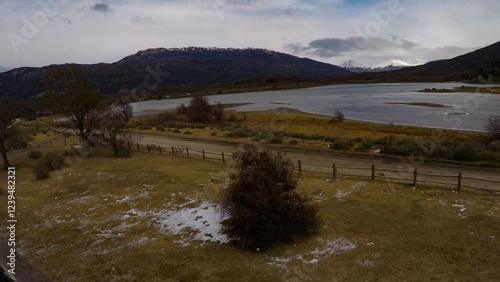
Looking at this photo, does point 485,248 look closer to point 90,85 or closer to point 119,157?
point 119,157

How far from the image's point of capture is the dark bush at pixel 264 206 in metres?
10.2

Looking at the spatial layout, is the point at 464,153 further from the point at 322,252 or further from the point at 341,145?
the point at 322,252

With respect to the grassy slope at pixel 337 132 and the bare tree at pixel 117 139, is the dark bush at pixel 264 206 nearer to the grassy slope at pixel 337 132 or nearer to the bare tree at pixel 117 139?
the grassy slope at pixel 337 132

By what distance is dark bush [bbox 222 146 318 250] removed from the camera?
1020 centimetres

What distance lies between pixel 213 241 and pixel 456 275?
7.04 m

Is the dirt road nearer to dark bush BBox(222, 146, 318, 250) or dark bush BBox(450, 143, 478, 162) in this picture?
dark bush BBox(450, 143, 478, 162)

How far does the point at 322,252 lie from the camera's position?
9727 mm

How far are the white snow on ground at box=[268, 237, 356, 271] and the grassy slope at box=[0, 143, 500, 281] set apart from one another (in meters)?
0.03

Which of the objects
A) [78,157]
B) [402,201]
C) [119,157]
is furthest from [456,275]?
[78,157]

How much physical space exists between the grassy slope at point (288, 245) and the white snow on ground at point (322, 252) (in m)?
0.03

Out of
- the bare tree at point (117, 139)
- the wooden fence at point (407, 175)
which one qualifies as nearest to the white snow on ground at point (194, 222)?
the wooden fence at point (407, 175)

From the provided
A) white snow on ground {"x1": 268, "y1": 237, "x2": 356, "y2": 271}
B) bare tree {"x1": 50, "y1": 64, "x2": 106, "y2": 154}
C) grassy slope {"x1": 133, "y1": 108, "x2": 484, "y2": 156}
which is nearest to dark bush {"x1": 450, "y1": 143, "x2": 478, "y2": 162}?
grassy slope {"x1": 133, "y1": 108, "x2": 484, "y2": 156}

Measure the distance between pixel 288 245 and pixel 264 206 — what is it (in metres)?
1.53

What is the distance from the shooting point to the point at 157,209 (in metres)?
14.2
